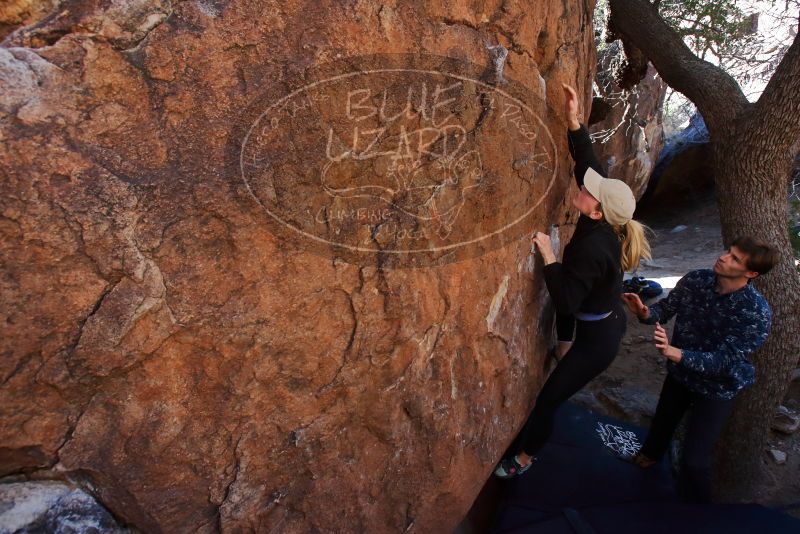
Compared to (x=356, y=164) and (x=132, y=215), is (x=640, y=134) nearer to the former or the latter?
(x=356, y=164)

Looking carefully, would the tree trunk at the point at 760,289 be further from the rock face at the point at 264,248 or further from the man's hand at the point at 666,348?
the rock face at the point at 264,248

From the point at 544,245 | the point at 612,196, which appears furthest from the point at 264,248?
the point at 612,196

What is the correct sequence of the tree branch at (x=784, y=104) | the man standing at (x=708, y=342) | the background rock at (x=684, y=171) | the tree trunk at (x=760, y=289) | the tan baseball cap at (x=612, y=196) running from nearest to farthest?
the tan baseball cap at (x=612, y=196) < the man standing at (x=708, y=342) < the tree branch at (x=784, y=104) < the tree trunk at (x=760, y=289) < the background rock at (x=684, y=171)

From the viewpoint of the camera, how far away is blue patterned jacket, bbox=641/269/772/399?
2270mm

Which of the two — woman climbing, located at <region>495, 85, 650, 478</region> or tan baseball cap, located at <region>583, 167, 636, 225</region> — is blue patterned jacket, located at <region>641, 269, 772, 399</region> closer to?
woman climbing, located at <region>495, 85, 650, 478</region>

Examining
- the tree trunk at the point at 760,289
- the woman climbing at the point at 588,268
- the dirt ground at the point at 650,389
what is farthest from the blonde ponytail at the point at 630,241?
the tree trunk at the point at 760,289

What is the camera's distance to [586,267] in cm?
213

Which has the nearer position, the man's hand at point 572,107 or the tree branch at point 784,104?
the man's hand at point 572,107

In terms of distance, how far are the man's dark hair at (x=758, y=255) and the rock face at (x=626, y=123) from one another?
126 inches

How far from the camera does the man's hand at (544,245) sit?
2.32m

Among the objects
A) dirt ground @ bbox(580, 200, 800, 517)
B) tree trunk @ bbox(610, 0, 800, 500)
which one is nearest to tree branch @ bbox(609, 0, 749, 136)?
tree trunk @ bbox(610, 0, 800, 500)

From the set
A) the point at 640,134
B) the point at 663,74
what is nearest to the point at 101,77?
the point at 663,74

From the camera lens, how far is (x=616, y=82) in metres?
5.26

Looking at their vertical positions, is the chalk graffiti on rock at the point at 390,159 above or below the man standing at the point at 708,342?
above
